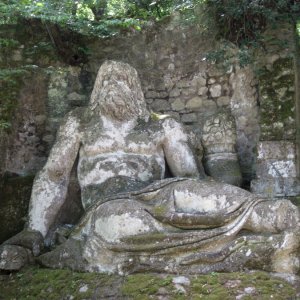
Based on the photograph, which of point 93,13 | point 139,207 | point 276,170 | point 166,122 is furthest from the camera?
point 93,13

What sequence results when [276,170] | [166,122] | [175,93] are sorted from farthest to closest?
[175,93], [276,170], [166,122]

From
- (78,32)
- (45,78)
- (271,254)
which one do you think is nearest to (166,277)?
(271,254)

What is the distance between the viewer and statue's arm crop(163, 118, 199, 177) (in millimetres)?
4426

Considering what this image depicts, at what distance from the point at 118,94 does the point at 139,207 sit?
4.23 feet

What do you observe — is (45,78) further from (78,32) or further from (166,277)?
(166,277)

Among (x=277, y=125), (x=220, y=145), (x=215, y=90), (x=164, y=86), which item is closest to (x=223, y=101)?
(x=215, y=90)

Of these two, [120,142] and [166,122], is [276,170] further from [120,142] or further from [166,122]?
[120,142]

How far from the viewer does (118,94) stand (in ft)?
14.6

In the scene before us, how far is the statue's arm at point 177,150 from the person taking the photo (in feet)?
14.5

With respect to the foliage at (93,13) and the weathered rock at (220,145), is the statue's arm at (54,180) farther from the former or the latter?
the foliage at (93,13)

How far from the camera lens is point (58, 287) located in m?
3.37

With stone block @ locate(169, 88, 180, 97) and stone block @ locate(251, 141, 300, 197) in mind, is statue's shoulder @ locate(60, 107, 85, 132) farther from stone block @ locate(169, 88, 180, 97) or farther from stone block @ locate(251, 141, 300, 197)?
stone block @ locate(251, 141, 300, 197)

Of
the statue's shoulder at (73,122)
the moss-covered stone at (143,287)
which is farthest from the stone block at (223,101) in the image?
Result: the moss-covered stone at (143,287)

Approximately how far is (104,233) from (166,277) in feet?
1.91
